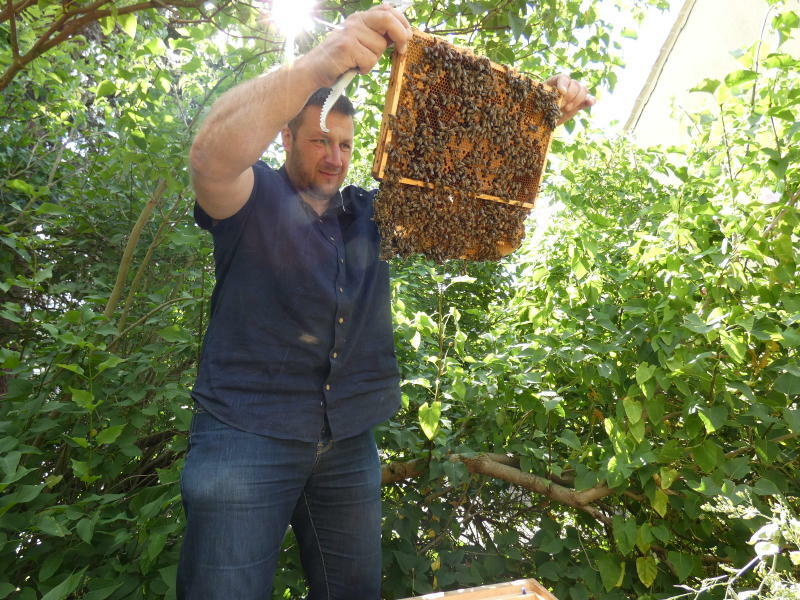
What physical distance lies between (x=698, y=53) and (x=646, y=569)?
940 centimetres

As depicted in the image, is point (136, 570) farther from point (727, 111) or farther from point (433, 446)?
point (727, 111)

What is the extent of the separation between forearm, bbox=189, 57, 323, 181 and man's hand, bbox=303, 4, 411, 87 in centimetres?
3

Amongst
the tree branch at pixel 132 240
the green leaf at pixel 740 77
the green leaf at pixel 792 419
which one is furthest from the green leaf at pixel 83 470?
the green leaf at pixel 740 77

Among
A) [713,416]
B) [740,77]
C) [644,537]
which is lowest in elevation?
[644,537]

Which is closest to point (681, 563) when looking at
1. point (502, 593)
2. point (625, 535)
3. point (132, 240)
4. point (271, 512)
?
point (625, 535)

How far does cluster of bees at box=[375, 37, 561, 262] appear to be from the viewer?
187 centimetres

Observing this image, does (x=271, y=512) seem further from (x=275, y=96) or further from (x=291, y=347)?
(x=275, y=96)

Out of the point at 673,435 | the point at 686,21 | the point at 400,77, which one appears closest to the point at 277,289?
the point at 400,77

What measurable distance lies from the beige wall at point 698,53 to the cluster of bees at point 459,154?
536 cm

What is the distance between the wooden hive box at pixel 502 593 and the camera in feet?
5.26

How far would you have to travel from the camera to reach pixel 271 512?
1.80 metres

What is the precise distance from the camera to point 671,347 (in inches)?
85.7

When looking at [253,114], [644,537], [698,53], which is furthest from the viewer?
[698,53]

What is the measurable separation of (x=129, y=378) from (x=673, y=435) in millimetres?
2410
